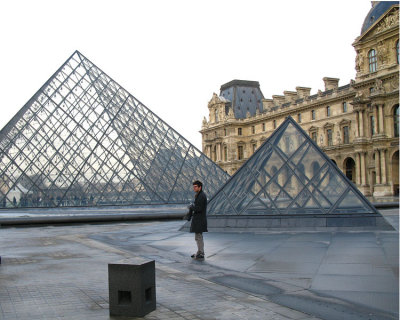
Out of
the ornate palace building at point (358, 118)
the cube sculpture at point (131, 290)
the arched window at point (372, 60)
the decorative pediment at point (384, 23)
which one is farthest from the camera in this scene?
the arched window at point (372, 60)

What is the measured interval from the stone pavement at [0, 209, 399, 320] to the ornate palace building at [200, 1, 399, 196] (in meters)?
42.4

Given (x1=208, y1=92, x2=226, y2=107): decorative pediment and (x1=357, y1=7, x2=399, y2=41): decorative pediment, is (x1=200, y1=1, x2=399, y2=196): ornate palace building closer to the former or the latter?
(x1=357, y1=7, x2=399, y2=41): decorative pediment

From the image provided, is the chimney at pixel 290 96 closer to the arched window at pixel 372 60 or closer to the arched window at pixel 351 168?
the arched window at pixel 351 168

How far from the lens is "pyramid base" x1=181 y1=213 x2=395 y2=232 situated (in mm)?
12828

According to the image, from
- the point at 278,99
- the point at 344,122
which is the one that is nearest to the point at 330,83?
the point at 344,122

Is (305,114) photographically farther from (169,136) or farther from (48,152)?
(48,152)

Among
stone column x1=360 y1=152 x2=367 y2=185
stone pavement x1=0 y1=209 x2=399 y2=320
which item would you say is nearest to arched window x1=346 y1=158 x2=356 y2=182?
stone column x1=360 y1=152 x2=367 y2=185

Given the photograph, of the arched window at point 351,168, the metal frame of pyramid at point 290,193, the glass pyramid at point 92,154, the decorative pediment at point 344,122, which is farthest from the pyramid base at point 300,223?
the arched window at point 351,168

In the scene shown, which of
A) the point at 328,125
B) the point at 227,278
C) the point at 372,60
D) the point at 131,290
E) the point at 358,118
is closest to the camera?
the point at 131,290

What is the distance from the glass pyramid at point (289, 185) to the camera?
43.2 ft

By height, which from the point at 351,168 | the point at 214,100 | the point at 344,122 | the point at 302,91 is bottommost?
the point at 351,168

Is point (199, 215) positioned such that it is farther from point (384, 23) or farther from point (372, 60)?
point (372, 60)

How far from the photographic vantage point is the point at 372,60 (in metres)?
52.9

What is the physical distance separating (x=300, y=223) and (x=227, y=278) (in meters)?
7.03
